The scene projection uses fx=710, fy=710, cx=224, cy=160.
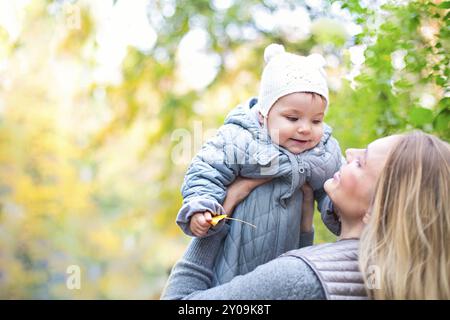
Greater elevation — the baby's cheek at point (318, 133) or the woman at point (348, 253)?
the baby's cheek at point (318, 133)

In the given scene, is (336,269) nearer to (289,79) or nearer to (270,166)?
(270,166)

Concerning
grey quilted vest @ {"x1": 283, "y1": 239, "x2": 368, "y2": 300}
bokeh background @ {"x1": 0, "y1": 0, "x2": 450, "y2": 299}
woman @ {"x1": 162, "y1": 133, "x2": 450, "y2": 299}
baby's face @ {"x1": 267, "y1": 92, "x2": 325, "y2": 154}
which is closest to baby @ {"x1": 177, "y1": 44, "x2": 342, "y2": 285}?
baby's face @ {"x1": 267, "y1": 92, "x2": 325, "y2": 154}

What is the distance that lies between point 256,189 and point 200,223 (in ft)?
0.64

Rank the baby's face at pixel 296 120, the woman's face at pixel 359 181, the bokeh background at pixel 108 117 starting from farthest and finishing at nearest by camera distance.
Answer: the bokeh background at pixel 108 117
the baby's face at pixel 296 120
the woman's face at pixel 359 181

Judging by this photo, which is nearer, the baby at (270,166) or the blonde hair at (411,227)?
the blonde hair at (411,227)

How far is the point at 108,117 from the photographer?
8.03m

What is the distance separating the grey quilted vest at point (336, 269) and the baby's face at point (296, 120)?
1.03ft

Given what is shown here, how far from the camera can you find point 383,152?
161cm

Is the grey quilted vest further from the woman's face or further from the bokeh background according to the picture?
the bokeh background

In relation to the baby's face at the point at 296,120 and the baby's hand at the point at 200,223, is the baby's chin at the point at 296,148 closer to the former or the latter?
the baby's face at the point at 296,120

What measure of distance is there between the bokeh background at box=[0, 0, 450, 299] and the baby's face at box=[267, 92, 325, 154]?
4.47 m

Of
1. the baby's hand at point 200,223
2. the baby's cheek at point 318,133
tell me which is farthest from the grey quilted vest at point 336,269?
the baby's cheek at point 318,133

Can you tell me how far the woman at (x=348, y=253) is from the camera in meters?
1.47

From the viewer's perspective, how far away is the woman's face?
162 cm
